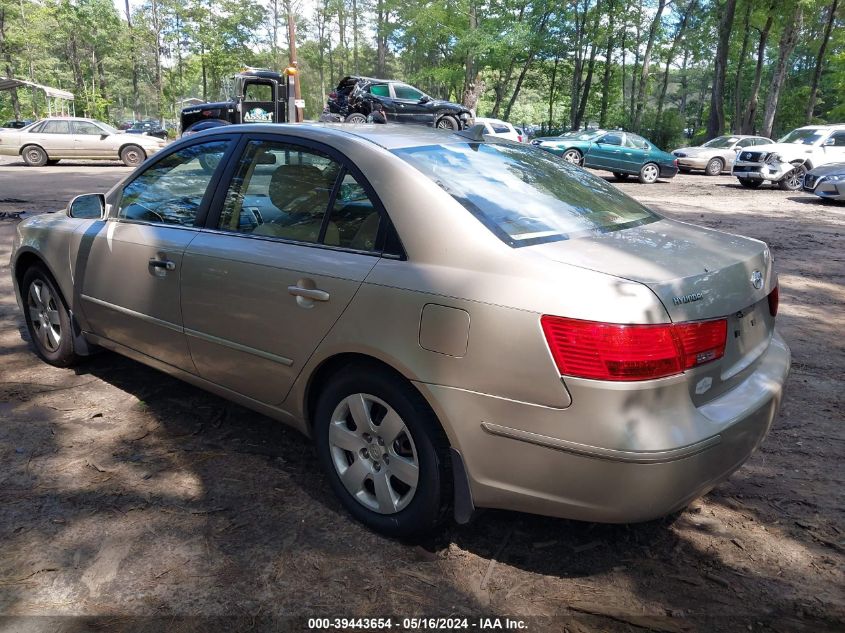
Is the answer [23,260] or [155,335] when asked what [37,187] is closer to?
[23,260]

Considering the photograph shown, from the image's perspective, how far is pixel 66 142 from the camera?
1984 centimetres

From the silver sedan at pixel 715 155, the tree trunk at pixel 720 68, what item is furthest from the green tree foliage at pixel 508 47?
the silver sedan at pixel 715 155

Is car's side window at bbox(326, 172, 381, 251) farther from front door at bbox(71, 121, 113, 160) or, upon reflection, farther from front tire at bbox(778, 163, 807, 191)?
front door at bbox(71, 121, 113, 160)

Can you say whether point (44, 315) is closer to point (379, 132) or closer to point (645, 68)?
point (379, 132)

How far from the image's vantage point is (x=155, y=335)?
131 inches

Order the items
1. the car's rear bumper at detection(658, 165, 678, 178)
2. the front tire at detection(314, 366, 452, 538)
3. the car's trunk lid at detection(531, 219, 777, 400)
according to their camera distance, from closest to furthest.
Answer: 1. the car's trunk lid at detection(531, 219, 777, 400)
2. the front tire at detection(314, 366, 452, 538)
3. the car's rear bumper at detection(658, 165, 678, 178)

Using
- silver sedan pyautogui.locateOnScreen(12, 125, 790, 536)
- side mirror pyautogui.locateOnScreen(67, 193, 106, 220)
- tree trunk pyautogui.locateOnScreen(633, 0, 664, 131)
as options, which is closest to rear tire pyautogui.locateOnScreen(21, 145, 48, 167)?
side mirror pyautogui.locateOnScreen(67, 193, 106, 220)

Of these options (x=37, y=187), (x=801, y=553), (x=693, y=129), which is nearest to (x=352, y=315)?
(x=801, y=553)

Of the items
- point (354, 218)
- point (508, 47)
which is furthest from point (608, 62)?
point (354, 218)

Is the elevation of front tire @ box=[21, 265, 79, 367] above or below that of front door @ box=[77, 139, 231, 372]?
below

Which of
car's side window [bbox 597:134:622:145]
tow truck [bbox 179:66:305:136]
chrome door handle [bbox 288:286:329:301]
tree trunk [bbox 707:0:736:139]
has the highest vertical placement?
tree trunk [bbox 707:0:736:139]

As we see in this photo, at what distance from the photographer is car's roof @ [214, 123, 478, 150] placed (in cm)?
281

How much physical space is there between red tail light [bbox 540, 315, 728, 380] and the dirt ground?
0.88m

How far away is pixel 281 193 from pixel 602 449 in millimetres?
1857
